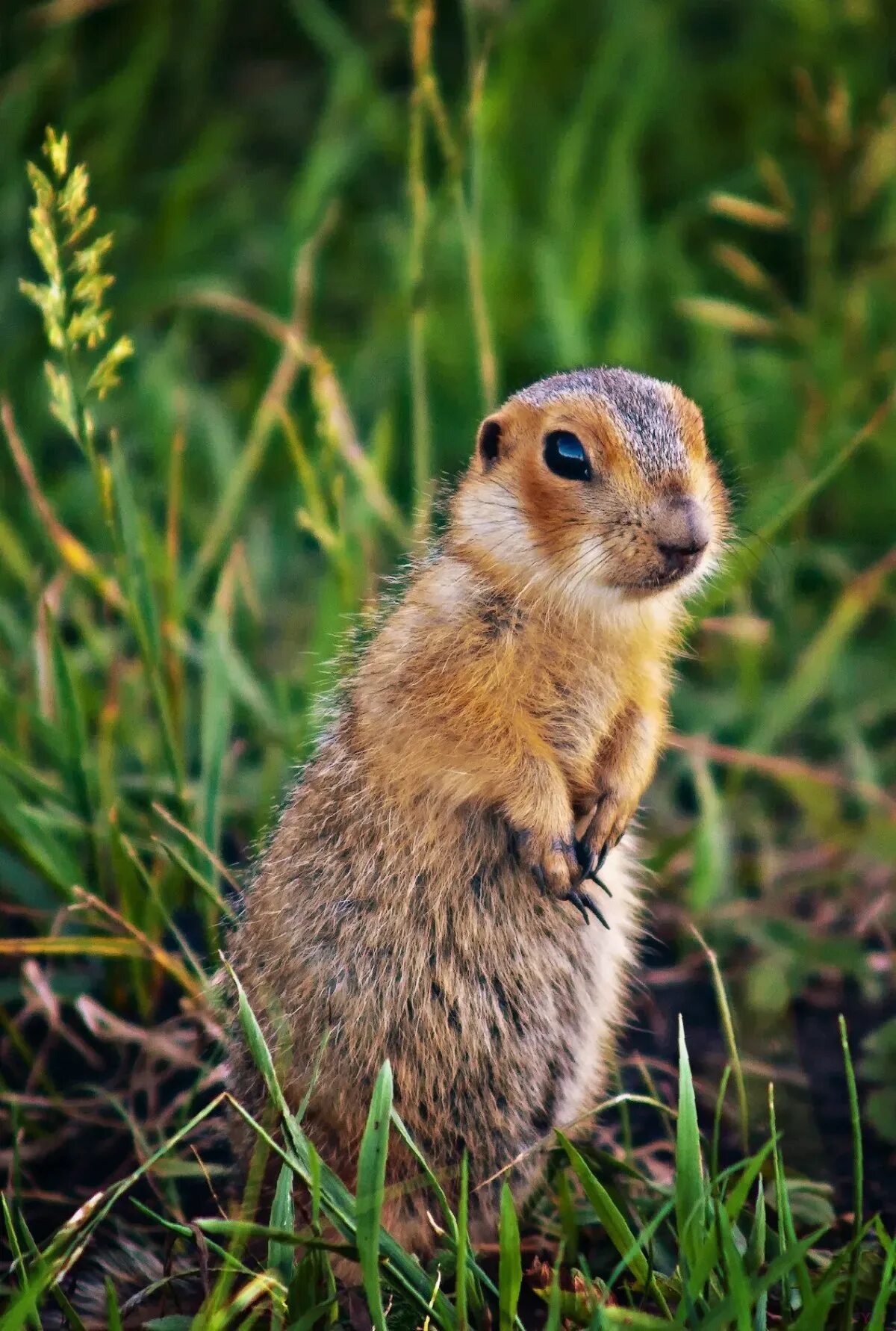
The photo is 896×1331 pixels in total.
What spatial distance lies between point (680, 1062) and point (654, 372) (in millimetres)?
3413

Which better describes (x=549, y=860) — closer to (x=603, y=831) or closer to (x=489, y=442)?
(x=603, y=831)

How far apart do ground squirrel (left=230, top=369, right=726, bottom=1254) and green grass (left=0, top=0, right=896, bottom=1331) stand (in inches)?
6.1

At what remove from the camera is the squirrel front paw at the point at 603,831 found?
271 centimetres

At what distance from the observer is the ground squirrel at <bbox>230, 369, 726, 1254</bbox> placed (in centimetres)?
263

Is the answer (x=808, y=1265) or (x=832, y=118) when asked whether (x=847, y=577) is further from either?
(x=808, y=1265)

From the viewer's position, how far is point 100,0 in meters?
5.22

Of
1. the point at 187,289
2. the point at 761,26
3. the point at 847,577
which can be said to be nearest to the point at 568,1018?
the point at 847,577

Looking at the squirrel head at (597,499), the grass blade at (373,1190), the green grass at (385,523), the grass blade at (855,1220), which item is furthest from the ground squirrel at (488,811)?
the grass blade at (855,1220)

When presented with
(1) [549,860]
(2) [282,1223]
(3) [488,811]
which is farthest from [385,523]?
(2) [282,1223]

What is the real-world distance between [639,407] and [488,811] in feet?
2.65

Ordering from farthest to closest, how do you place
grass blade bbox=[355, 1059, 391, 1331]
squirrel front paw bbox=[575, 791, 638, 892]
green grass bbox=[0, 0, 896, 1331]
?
squirrel front paw bbox=[575, 791, 638, 892]
green grass bbox=[0, 0, 896, 1331]
grass blade bbox=[355, 1059, 391, 1331]

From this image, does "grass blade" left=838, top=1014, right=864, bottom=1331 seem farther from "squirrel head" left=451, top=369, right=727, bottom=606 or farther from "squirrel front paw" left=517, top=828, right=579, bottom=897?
"squirrel head" left=451, top=369, right=727, bottom=606

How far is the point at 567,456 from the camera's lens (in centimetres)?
269

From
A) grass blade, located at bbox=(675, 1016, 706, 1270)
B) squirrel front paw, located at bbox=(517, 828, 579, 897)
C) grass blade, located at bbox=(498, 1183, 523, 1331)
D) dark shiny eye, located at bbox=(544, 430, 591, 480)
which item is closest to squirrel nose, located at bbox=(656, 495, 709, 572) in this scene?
dark shiny eye, located at bbox=(544, 430, 591, 480)
